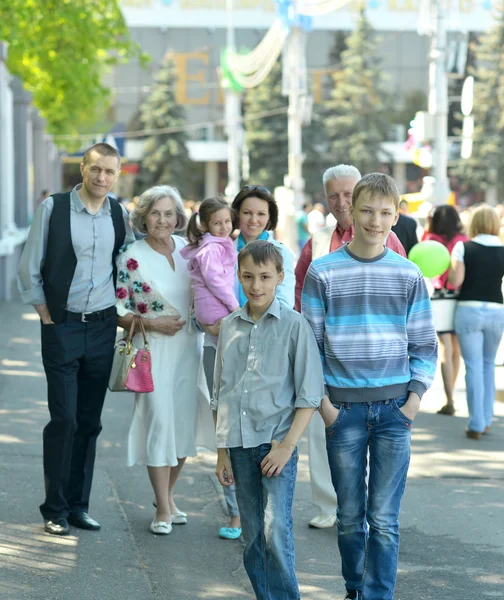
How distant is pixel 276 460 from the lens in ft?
14.2

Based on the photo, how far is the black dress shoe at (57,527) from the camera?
19.5 ft

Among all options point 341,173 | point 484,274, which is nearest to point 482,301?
point 484,274

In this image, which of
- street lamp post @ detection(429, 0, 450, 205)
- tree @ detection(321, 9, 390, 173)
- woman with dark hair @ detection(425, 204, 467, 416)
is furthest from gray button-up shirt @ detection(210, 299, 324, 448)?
tree @ detection(321, 9, 390, 173)

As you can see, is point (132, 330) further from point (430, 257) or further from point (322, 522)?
point (430, 257)

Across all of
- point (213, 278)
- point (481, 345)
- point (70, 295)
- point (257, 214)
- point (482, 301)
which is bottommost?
point (481, 345)

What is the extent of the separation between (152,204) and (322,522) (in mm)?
2050

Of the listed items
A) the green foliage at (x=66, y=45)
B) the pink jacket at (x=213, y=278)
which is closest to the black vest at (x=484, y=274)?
the pink jacket at (x=213, y=278)

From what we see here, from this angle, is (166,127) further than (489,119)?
Yes

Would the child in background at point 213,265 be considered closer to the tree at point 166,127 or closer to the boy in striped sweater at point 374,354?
the boy in striped sweater at point 374,354

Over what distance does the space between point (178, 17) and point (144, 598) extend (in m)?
70.5

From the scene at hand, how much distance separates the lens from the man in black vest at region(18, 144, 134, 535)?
5.87m

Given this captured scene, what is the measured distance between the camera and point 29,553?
560 cm

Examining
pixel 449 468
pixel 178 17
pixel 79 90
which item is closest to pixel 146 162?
pixel 178 17

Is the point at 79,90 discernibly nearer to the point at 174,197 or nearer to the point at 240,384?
the point at 174,197
